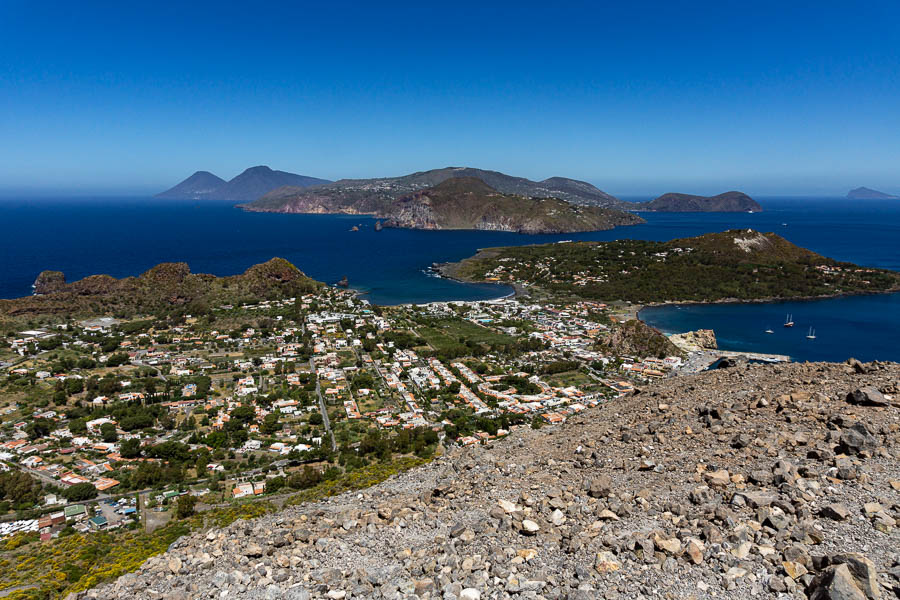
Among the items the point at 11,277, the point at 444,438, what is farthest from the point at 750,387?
the point at 11,277

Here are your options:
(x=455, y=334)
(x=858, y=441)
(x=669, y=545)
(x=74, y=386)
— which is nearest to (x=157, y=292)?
(x=74, y=386)

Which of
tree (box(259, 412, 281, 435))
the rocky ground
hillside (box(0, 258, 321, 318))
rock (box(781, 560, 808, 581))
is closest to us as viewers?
rock (box(781, 560, 808, 581))

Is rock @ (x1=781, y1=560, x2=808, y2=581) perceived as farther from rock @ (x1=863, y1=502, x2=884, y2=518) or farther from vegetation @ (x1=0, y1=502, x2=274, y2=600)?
vegetation @ (x1=0, y1=502, x2=274, y2=600)

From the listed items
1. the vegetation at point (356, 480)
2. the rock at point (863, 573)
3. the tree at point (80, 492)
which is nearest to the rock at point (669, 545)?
the rock at point (863, 573)

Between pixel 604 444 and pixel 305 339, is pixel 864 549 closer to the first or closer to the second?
pixel 604 444

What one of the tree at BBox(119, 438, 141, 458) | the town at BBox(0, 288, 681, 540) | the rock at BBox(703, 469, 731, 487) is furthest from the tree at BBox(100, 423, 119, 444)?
the rock at BBox(703, 469, 731, 487)
